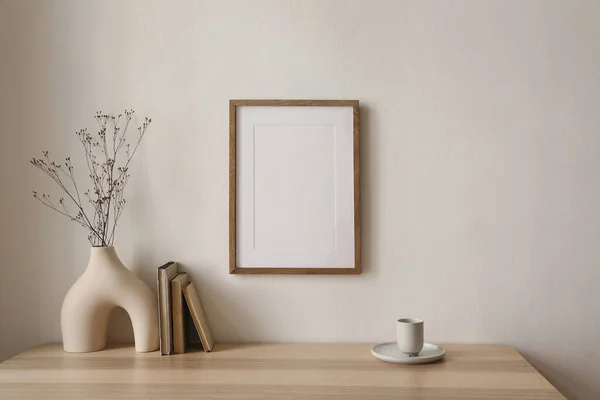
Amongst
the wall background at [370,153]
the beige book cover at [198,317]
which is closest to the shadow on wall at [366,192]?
the wall background at [370,153]

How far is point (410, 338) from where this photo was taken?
5.26 ft

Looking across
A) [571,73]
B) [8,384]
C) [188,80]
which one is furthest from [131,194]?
[571,73]

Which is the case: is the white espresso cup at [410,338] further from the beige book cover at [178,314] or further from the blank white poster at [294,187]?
the beige book cover at [178,314]

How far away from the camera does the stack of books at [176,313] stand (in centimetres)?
167

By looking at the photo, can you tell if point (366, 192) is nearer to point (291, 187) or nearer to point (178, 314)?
point (291, 187)

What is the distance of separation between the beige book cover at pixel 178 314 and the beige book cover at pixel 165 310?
1cm

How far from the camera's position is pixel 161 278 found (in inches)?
65.2

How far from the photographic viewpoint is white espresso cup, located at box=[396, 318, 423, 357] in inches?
63.1

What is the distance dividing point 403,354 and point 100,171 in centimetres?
105

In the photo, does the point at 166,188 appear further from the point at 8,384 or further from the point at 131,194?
the point at 8,384

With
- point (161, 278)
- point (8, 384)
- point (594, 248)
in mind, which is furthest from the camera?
point (594, 248)

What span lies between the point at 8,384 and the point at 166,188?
0.68 meters

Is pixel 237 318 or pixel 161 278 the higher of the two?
pixel 161 278

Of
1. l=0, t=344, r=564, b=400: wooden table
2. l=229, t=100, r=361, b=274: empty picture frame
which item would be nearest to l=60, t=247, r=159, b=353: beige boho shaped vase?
l=0, t=344, r=564, b=400: wooden table
